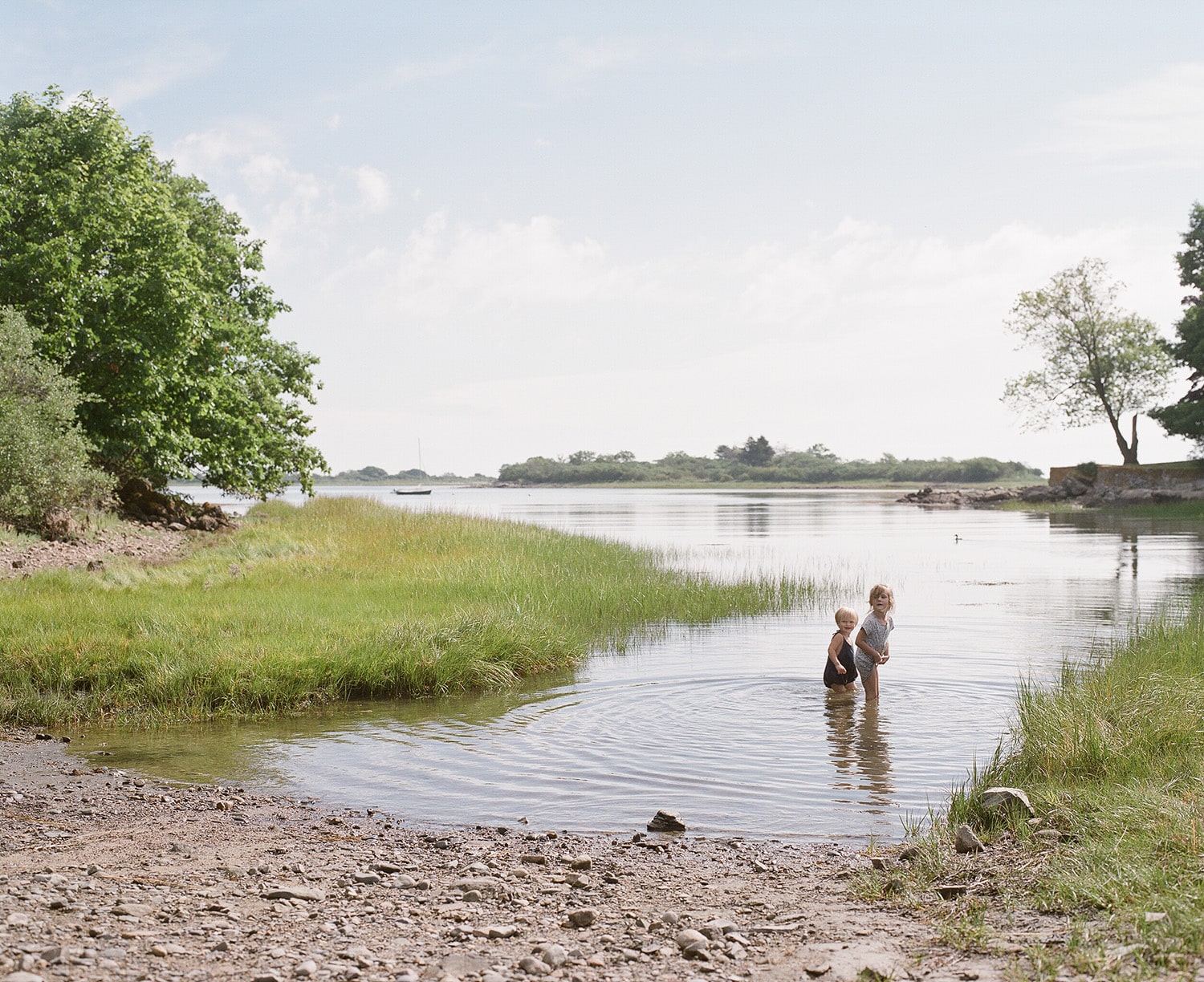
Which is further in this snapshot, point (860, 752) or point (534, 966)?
point (860, 752)

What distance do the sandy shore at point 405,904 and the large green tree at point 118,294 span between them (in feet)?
83.7

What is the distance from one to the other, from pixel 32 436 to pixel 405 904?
23.6 m

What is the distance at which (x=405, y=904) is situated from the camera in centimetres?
612

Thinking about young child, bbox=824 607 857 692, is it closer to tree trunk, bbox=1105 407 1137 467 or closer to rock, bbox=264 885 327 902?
rock, bbox=264 885 327 902

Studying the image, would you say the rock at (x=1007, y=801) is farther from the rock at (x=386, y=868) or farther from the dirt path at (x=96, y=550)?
the dirt path at (x=96, y=550)

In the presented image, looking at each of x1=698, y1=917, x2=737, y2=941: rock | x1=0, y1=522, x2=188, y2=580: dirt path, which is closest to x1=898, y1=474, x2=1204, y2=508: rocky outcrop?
x1=0, y1=522, x2=188, y2=580: dirt path

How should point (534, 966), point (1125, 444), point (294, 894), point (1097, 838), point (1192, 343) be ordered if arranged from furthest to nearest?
point (1125, 444)
point (1192, 343)
point (1097, 838)
point (294, 894)
point (534, 966)

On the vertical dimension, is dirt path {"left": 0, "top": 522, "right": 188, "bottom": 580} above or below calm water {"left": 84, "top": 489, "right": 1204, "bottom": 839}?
above

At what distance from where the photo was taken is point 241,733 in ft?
38.5

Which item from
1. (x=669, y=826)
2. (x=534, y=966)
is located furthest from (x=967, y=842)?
(x=534, y=966)

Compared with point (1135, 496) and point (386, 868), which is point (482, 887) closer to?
point (386, 868)

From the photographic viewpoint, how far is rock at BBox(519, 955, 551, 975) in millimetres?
5095

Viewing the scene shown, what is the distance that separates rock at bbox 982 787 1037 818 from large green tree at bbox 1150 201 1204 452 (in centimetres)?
6498

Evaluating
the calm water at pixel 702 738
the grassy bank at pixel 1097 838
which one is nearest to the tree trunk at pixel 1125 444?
the calm water at pixel 702 738
